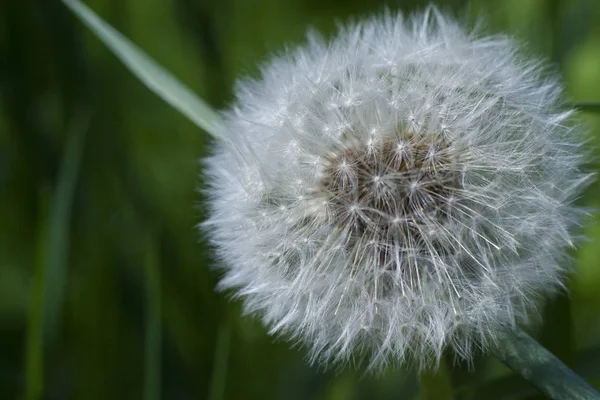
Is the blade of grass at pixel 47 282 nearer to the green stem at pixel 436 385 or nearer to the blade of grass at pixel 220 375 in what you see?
the blade of grass at pixel 220 375

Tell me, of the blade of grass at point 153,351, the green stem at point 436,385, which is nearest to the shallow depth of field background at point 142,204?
the blade of grass at point 153,351

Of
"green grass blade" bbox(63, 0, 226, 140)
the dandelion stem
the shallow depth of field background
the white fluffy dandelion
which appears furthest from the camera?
the shallow depth of field background

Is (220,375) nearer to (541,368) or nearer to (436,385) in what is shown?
(436,385)

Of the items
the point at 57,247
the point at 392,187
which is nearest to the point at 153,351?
the point at 57,247

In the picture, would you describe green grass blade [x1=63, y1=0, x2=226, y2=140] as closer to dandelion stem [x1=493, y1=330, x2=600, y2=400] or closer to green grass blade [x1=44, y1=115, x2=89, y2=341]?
green grass blade [x1=44, y1=115, x2=89, y2=341]

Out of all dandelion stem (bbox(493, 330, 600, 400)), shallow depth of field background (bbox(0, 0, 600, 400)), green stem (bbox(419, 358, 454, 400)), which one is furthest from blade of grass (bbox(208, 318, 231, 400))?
dandelion stem (bbox(493, 330, 600, 400))
